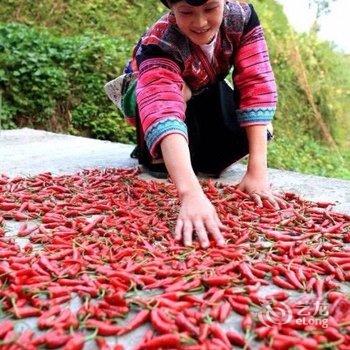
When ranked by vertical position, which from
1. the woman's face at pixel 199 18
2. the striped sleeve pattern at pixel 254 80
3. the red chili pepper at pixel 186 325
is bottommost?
the red chili pepper at pixel 186 325

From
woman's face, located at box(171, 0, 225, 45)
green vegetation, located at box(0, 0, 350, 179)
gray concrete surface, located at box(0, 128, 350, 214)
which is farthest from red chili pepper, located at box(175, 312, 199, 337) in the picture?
green vegetation, located at box(0, 0, 350, 179)

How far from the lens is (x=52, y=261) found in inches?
73.0

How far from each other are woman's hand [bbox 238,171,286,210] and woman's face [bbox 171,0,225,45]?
2.38 feet

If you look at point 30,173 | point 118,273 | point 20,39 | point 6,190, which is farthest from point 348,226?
point 20,39

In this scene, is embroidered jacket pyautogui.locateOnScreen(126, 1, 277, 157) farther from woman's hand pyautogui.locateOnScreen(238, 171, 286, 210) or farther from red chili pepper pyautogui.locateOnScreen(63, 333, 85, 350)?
red chili pepper pyautogui.locateOnScreen(63, 333, 85, 350)

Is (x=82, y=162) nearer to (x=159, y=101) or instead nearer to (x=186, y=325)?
(x=159, y=101)

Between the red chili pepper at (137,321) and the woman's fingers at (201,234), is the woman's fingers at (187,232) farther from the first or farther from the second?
the red chili pepper at (137,321)

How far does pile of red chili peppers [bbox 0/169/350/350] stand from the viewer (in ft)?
4.65

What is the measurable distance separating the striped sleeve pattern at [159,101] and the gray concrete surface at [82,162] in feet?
2.82

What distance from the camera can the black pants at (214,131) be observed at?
3.13 meters

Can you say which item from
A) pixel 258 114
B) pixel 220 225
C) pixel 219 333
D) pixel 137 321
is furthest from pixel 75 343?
pixel 258 114

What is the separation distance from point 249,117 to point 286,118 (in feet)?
18.4

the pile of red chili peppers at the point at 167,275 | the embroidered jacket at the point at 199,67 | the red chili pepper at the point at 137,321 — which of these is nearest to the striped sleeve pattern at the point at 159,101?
the embroidered jacket at the point at 199,67

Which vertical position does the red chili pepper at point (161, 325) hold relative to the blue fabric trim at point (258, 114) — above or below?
below
